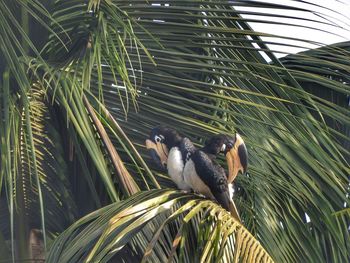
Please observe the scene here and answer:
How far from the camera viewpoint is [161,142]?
15.5ft

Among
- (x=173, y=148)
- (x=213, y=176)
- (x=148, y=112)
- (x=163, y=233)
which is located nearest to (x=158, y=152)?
(x=173, y=148)

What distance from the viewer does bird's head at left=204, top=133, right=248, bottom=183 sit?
4551 millimetres

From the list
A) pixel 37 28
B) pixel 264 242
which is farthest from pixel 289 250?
pixel 37 28

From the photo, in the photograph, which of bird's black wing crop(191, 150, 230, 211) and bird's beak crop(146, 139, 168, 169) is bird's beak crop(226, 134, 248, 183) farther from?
bird's beak crop(146, 139, 168, 169)

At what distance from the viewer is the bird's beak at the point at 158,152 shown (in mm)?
4758

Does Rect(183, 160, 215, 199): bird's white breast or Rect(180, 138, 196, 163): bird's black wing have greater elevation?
Rect(180, 138, 196, 163): bird's black wing

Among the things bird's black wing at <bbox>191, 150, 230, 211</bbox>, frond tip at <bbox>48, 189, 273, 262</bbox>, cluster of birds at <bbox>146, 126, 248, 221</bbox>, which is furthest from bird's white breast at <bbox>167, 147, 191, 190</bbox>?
frond tip at <bbox>48, 189, 273, 262</bbox>

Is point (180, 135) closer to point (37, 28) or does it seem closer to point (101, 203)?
point (101, 203)

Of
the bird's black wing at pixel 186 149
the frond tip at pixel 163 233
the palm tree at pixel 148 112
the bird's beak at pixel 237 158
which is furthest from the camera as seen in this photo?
the bird's black wing at pixel 186 149

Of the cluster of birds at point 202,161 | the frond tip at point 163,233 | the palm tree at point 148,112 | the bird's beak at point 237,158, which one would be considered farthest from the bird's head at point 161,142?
the frond tip at point 163,233

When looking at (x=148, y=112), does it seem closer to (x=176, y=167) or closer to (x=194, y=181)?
(x=176, y=167)

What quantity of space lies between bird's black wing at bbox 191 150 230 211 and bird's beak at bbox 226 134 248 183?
0.04 metres

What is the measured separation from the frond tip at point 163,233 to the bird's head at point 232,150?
0.44 m

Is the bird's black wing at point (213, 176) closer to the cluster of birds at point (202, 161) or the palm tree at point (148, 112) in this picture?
the cluster of birds at point (202, 161)
